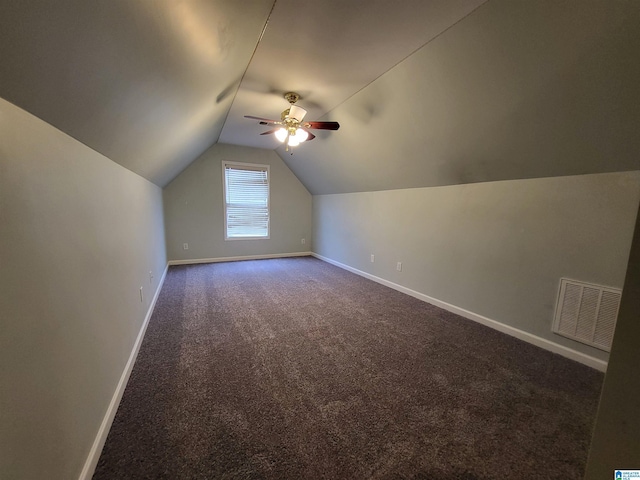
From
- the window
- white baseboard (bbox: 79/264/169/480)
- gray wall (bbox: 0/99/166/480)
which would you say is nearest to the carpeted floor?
white baseboard (bbox: 79/264/169/480)

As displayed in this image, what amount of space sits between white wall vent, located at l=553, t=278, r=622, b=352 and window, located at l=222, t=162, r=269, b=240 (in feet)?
15.6

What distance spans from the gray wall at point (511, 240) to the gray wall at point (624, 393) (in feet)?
6.53

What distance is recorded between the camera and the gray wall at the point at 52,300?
72 centimetres

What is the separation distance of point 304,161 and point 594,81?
378 cm

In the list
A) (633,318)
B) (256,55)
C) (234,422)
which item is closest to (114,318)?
(234,422)

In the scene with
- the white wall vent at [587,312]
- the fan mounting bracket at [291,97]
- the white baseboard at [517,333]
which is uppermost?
the fan mounting bracket at [291,97]

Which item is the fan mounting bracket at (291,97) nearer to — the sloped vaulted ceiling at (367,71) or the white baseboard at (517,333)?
the sloped vaulted ceiling at (367,71)

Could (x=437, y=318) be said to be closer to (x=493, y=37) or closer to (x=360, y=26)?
A: (x=493, y=37)

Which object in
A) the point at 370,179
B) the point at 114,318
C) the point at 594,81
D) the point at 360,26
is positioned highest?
the point at 360,26

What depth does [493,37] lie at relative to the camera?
4.93ft

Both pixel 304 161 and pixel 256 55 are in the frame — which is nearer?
pixel 256 55

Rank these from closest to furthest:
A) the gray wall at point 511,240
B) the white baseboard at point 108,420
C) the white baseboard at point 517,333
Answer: the white baseboard at point 108,420 → the gray wall at point 511,240 → the white baseboard at point 517,333

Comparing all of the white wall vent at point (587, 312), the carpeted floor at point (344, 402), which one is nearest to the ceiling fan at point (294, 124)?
the carpeted floor at point (344, 402)

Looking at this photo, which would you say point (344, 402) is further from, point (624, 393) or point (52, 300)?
point (52, 300)
